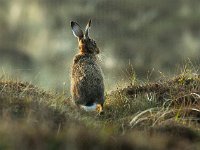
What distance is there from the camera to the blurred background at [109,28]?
51266 mm

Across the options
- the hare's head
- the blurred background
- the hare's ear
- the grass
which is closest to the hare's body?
the grass

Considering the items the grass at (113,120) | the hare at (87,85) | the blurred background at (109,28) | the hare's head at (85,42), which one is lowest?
the grass at (113,120)

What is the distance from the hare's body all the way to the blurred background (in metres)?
28.9

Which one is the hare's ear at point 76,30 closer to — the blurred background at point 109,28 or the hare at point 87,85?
the hare at point 87,85

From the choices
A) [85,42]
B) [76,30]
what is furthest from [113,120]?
[76,30]

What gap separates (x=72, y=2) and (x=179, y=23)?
9349 millimetres

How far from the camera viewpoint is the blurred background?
51266 millimetres

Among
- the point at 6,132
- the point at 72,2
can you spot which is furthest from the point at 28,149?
the point at 72,2

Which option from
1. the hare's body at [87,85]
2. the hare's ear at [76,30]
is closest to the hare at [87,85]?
the hare's body at [87,85]

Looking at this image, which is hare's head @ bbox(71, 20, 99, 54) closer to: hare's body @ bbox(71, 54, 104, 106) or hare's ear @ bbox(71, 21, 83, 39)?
hare's ear @ bbox(71, 21, 83, 39)

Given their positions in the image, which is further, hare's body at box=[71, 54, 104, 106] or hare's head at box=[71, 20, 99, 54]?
hare's head at box=[71, 20, 99, 54]

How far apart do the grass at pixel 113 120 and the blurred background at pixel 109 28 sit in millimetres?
28829

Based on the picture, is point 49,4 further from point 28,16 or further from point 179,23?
point 179,23

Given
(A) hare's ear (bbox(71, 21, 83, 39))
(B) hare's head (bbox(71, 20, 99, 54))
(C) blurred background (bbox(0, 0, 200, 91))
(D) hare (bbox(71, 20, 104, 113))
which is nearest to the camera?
(D) hare (bbox(71, 20, 104, 113))
